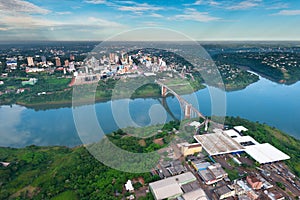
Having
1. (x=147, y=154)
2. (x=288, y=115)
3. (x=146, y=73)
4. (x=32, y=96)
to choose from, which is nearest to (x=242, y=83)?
(x=288, y=115)

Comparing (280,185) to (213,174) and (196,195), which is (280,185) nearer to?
(213,174)

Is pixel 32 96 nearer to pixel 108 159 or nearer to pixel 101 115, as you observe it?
pixel 101 115

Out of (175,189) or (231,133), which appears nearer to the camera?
(175,189)

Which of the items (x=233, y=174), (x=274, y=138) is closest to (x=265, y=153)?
(x=233, y=174)

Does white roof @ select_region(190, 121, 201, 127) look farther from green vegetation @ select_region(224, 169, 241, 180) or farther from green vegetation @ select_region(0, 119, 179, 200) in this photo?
green vegetation @ select_region(224, 169, 241, 180)

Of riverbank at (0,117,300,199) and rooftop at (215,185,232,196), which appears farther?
riverbank at (0,117,300,199)

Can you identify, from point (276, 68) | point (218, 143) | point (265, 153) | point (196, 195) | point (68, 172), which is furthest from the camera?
point (276, 68)

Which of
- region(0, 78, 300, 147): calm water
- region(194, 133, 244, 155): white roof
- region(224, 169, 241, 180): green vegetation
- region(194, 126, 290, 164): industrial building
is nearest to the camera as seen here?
region(224, 169, 241, 180): green vegetation

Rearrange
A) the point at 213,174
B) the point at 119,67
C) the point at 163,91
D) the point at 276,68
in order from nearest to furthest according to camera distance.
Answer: the point at 213,174 < the point at 163,91 < the point at 119,67 < the point at 276,68

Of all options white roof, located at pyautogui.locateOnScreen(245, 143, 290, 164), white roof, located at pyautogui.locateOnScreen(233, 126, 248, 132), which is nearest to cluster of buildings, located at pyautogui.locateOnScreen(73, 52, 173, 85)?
white roof, located at pyautogui.locateOnScreen(233, 126, 248, 132)
